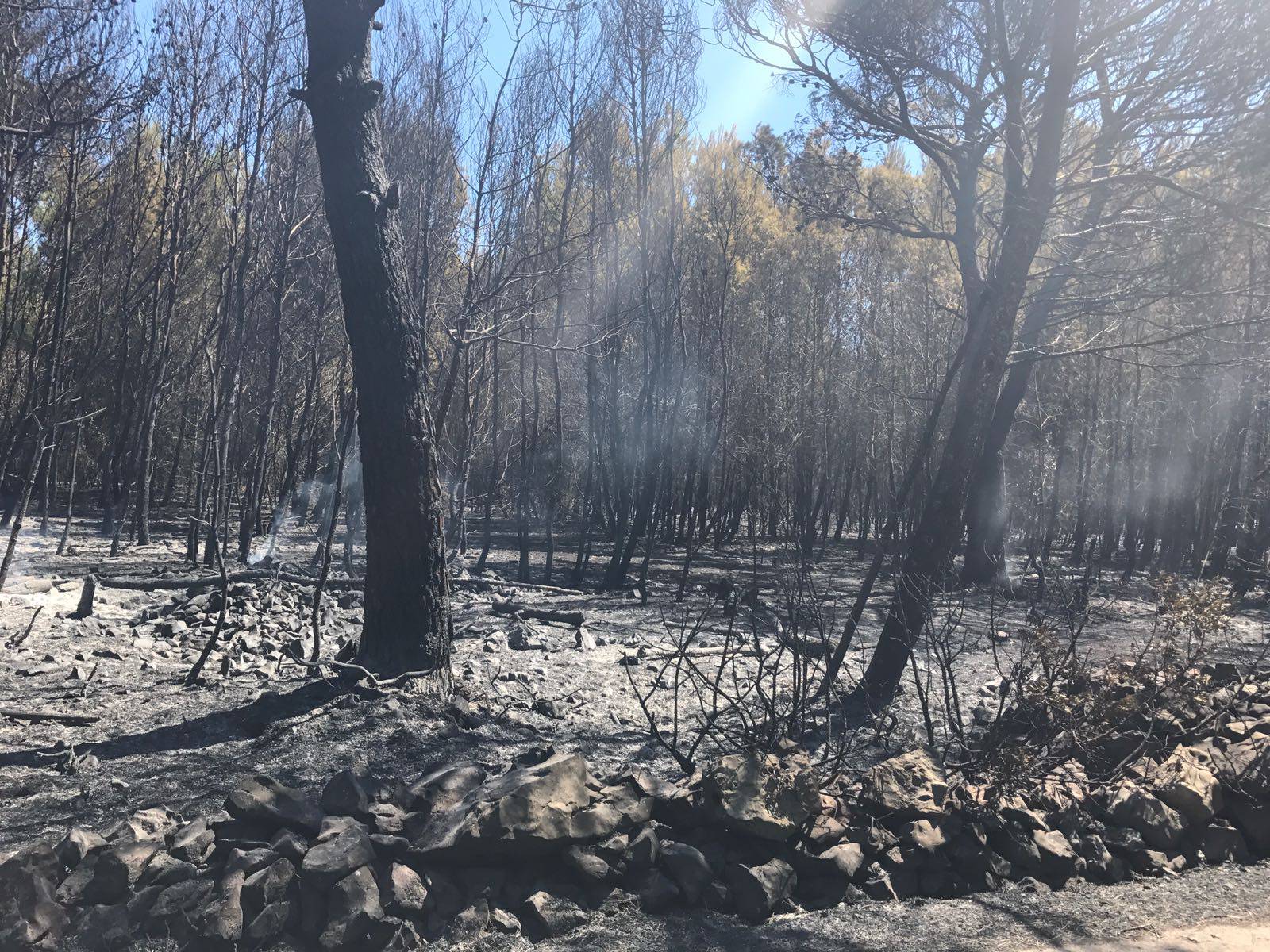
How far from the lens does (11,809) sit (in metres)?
4.04

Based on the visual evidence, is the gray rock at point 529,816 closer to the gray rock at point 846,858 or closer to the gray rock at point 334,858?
the gray rock at point 334,858

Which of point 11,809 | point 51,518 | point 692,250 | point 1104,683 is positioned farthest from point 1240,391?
point 51,518

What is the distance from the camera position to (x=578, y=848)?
368cm

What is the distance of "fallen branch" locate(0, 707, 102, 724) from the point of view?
5.11 meters

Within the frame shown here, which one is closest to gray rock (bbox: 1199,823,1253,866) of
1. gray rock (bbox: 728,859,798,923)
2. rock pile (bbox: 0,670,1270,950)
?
rock pile (bbox: 0,670,1270,950)

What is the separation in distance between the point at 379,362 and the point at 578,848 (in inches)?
123

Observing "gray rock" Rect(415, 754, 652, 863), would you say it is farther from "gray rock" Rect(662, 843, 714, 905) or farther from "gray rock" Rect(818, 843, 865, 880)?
"gray rock" Rect(818, 843, 865, 880)

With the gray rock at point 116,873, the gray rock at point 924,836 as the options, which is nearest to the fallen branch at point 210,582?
the gray rock at point 116,873

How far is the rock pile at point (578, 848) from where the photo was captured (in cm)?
317

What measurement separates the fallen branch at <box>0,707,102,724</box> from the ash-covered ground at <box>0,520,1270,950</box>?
1.9 inches

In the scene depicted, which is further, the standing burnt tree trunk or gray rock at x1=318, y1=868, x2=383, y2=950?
the standing burnt tree trunk

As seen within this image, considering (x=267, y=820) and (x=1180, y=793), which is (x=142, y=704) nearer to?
(x=267, y=820)

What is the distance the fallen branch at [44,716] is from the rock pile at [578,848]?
1764mm

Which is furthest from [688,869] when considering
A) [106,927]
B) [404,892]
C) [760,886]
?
[106,927]
